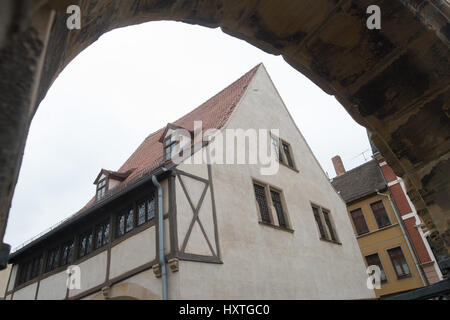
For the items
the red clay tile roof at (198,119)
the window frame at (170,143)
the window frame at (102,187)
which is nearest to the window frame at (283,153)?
the red clay tile roof at (198,119)

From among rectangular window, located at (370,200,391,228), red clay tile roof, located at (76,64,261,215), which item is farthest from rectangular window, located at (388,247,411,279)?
red clay tile roof, located at (76,64,261,215)

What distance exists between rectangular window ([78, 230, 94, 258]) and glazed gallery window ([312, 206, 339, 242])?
7.64 m

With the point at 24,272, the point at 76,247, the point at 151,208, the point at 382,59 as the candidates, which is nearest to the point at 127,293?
the point at 151,208

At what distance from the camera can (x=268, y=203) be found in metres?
9.70

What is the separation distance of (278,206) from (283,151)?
8.57 ft

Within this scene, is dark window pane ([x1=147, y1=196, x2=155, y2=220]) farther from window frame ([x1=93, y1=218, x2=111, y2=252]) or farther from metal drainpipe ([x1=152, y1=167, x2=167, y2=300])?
window frame ([x1=93, y1=218, x2=111, y2=252])

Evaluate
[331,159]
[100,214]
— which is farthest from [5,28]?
[331,159]

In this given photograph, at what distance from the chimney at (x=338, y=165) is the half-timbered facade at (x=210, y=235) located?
13733 mm

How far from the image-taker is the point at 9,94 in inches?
19.1

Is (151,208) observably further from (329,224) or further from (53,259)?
(329,224)

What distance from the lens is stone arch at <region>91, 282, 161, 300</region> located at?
6.75m
